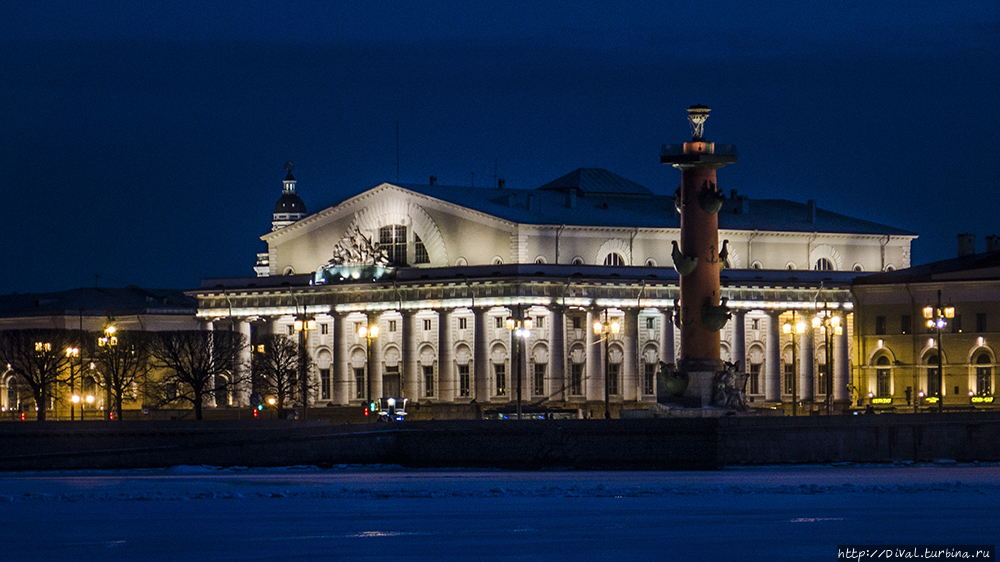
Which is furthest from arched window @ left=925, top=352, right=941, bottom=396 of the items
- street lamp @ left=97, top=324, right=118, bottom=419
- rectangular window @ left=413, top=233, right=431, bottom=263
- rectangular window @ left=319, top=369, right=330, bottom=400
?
street lamp @ left=97, top=324, right=118, bottom=419

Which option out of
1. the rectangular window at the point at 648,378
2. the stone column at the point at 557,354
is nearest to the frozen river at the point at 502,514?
the stone column at the point at 557,354

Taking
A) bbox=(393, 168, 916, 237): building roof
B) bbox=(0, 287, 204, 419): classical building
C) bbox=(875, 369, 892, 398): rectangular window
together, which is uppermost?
bbox=(393, 168, 916, 237): building roof

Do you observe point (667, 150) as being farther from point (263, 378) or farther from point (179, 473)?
point (263, 378)

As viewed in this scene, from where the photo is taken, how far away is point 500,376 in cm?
11738

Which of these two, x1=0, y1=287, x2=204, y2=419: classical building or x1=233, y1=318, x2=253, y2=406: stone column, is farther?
x1=0, y1=287, x2=204, y2=419: classical building

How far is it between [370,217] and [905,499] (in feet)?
225

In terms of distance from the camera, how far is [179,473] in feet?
266

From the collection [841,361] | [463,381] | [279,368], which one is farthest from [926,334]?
[279,368]

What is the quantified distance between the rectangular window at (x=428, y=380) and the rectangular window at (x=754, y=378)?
56.2 ft

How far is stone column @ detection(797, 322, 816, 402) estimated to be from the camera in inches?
4897

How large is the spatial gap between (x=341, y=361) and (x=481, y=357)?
9964 mm

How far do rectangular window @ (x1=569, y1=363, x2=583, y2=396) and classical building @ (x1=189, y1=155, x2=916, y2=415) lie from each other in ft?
0.30

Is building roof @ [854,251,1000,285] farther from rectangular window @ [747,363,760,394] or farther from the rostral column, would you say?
the rostral column

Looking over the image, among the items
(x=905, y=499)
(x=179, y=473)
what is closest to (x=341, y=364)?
(x=179, y=473)
